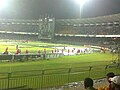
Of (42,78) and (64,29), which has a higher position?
(64,29)

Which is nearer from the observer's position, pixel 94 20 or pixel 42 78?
pixel 42 78

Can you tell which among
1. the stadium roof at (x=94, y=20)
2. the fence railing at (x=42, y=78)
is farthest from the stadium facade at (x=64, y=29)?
the fence railing at (x=42, y=78)

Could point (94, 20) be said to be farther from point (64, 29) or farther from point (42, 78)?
point (42, 78)

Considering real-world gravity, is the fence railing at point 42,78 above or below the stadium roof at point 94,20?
below

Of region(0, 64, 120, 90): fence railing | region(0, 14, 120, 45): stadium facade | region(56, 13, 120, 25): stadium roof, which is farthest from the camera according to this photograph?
region(0, 14, 120, 45): stadium facade

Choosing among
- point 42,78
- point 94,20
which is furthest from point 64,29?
point 42,78

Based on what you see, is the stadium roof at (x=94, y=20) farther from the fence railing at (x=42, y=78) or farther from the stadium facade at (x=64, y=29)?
the fence railing at (x=42, y=78)

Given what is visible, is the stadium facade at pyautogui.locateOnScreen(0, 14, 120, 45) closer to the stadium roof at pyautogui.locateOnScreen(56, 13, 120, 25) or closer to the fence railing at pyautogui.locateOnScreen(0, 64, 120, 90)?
the stadium roof at pyautogui.locateOnScreen(56, 13, 120, 25)

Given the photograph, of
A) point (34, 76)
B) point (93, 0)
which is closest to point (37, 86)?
point (34, 76)

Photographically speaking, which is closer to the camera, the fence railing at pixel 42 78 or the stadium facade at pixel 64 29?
the fence railing at pixel 42 78

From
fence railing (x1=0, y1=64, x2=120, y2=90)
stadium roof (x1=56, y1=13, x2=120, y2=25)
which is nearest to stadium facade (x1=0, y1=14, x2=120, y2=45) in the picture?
stadium roof (x1=56, y1=13, x2=120, y2=25)

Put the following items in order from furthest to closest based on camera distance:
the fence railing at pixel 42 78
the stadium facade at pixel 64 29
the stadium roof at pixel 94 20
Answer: the stadium facade at pixel 64 29
the stadium roof at pixel 94 20
the fence railing at pixel 42 78

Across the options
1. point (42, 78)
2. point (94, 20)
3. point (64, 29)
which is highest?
point (94, 20)

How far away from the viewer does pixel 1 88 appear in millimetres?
17141
